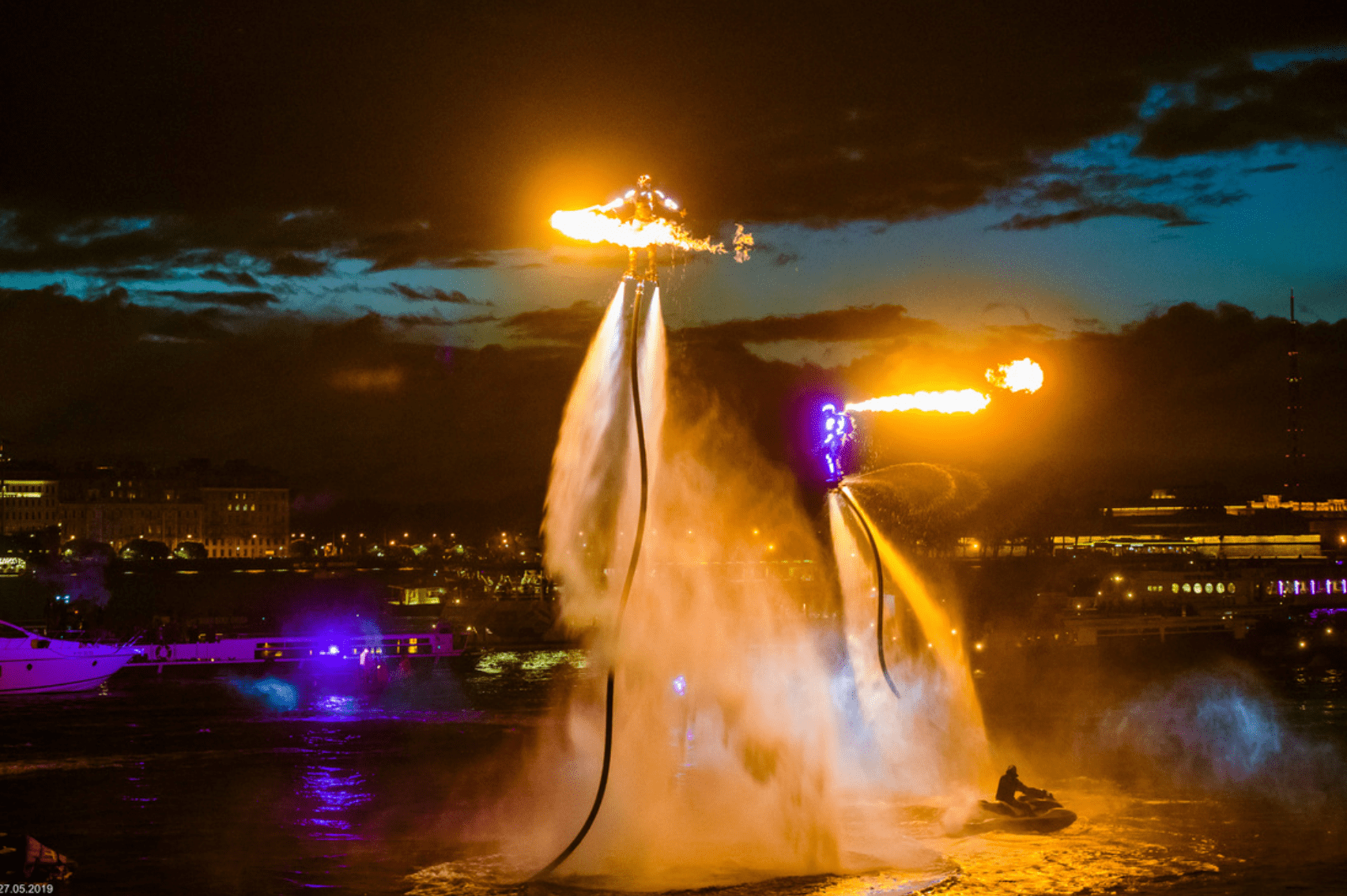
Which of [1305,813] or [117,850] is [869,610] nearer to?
[1305,813]

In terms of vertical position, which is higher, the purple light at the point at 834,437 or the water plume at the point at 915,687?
the purple light at the point at 834,437

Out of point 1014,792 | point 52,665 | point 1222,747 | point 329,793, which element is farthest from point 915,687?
point 52,665

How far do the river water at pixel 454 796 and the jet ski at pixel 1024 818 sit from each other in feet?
1.18

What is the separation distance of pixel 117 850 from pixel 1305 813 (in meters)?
25.2

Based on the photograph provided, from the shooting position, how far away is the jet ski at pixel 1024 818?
81.8 ft

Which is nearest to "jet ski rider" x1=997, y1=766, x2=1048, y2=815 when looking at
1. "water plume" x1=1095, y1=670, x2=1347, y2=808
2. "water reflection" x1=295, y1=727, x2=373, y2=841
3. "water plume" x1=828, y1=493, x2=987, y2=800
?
"water plume" x1=828, y1=493, x2=987, y2=800

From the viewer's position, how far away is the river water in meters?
21.8

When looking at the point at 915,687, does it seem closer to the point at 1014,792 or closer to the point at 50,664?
the point at 1014,792

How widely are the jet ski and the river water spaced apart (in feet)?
1.18

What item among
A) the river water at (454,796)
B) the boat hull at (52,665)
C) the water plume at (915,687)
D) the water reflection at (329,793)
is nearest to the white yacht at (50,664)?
the boat hull at (52,665)

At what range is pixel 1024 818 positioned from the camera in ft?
82.8

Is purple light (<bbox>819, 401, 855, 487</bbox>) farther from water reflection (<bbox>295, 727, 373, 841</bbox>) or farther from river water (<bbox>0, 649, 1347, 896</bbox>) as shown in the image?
water reflection (<bbox>295, 727, 373, 841</bbox>)

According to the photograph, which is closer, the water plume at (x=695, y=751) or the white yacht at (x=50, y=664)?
the water plume at (x=695, y=751)

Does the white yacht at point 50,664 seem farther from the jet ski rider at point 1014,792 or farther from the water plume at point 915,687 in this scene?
the jet ski rider at point 1014,792
